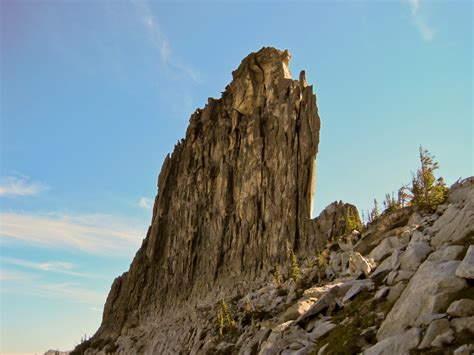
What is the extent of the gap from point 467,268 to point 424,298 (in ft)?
7.68

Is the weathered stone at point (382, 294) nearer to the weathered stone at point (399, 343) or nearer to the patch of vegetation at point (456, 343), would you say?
the weathered stone at point (399, 343)

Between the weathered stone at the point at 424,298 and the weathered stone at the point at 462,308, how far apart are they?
101 centimetres

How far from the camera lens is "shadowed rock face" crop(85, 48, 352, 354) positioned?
227 ft

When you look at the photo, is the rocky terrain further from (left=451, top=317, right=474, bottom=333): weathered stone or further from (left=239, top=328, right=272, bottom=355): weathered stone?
(left=239, top=328, right=272, bottom=355): weathered stone

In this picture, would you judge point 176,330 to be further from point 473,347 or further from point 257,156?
point 473,347

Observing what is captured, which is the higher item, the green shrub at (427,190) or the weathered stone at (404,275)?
the green shrub at (427,190)

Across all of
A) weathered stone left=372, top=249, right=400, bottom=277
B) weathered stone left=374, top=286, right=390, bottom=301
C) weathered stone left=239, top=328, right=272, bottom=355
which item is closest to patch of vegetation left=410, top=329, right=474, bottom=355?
weathered stone left=374, top=286, right=390, bottom=301

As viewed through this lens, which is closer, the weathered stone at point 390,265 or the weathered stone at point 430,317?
the weathered stone at point 430,317

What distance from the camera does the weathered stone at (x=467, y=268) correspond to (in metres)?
18.5

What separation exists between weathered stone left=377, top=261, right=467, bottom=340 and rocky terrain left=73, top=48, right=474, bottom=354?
0.07m

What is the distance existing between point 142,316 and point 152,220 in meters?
23.6

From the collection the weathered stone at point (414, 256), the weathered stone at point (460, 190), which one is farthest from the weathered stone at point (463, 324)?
the weathered stone at point (460, 190)

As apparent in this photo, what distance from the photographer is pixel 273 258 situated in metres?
66.6

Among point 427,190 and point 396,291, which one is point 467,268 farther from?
point 427,190
